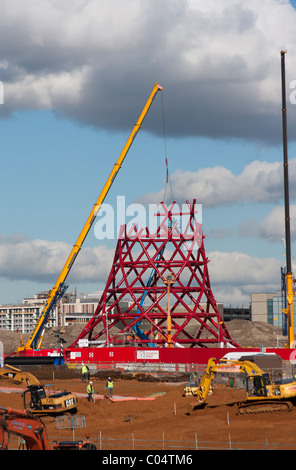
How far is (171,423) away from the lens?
33469 mm

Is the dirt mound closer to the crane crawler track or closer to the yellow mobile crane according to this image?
the yellow mobile crane

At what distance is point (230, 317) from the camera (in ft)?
582

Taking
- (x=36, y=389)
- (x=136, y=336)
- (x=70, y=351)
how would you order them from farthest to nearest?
1. (x=136, y=336)
2. (x=70, y=351)
3. (x=36, y=389)

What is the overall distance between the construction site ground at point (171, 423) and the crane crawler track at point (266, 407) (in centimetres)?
34

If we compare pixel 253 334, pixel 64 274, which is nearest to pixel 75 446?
pixel 64 274

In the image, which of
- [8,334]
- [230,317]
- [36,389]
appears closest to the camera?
[36,389]

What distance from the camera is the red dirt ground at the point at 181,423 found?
27531 mm

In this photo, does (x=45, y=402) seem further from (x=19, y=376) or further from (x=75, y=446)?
(x=75, y=446)

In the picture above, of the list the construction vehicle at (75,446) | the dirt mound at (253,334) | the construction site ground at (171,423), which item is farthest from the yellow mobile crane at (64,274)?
the construction vehicle at (75,446)

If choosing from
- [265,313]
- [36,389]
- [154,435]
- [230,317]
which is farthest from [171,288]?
[230,317]

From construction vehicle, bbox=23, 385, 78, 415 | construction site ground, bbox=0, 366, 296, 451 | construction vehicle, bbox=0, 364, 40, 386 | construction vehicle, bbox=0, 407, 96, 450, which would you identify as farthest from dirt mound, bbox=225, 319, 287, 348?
construction vehicle, bbox=0, 407, 96, 450
